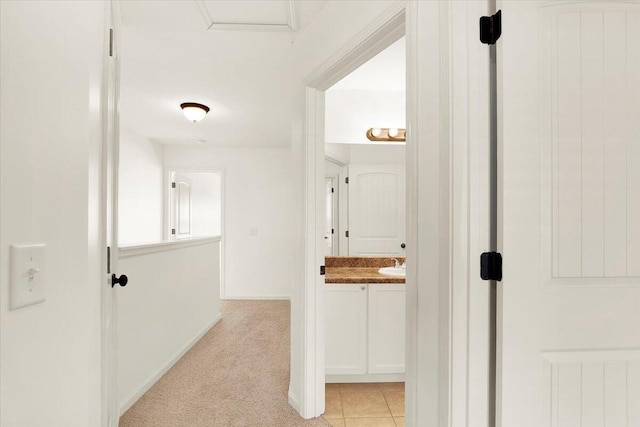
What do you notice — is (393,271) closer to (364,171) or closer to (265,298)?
(364,171)

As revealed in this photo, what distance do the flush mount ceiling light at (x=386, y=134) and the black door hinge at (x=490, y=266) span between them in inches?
82.7

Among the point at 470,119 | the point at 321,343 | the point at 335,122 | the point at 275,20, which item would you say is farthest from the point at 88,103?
the point at 335,122

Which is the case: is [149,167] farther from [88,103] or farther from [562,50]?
[562,50]

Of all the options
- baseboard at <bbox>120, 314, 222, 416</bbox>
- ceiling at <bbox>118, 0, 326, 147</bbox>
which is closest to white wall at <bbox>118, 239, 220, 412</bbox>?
baseboard at <bbox>120, 314, 222, 416</bbox>

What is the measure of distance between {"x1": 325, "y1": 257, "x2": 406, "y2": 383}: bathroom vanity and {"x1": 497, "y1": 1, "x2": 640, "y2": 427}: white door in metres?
1.42

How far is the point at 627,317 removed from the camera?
100cm

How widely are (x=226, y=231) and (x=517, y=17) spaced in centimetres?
491

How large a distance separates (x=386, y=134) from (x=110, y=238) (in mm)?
2347

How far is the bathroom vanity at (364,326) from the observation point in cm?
243

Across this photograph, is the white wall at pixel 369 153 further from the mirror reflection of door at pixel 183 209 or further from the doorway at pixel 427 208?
the mirror reflection of door at pixel 183 209

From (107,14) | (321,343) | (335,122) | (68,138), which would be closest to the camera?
(68,138)

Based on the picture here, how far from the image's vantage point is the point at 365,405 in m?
2.20

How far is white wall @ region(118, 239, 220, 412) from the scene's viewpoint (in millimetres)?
2133

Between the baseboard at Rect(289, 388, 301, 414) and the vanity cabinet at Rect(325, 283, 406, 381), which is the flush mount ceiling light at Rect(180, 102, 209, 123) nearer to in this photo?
the vanity cabinet at Rect(325, 283, 406, 381)
